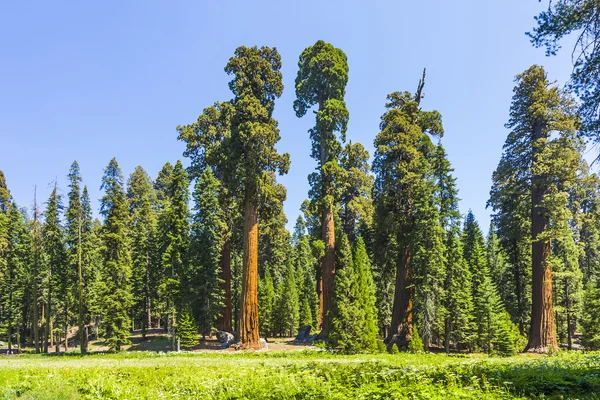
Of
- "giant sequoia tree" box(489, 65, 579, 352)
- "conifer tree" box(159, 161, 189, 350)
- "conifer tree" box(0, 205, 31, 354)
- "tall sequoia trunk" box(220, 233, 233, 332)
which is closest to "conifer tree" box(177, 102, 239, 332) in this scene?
"tall sequoia trunk" box(220, 233, 233, 332)

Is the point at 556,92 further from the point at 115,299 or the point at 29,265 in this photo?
the point at 29,265

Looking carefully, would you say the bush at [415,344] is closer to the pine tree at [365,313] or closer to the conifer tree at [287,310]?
the pine tree at [365,313]

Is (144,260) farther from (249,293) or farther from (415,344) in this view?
(415,344)

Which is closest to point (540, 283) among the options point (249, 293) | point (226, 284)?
point (249, 293)

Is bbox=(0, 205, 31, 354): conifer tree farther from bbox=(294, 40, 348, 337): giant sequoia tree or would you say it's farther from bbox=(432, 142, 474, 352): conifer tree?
bbox=(432, 142, 474, 352): conifer tree

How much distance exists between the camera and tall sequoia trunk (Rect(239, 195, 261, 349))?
20797mm

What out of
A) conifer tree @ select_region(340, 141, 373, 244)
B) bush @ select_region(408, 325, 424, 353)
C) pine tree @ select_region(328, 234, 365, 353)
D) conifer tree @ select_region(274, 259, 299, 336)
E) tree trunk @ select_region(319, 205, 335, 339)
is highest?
conifer tree @ select_region(340, 141, 373, 244)

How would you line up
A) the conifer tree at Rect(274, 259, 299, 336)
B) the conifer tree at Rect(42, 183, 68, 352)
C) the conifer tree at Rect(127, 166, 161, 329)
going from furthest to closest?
1. the conifer tree at Rect(274, 259, 299, 336)
2. the conifer tree at Rect(127, 166, 161, 329)
3. the conifer tree at Rect(42, 183, 68, 352)

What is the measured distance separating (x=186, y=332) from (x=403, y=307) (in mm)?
16007

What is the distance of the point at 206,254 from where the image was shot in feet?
109

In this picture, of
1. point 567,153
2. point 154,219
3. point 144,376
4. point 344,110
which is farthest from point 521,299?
point 154,219

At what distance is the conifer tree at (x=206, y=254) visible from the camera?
3256 centimetres

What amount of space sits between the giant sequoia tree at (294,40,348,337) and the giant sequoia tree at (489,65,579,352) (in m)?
10.3

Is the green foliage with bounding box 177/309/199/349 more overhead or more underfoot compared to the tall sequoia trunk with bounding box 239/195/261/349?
more underfoot
